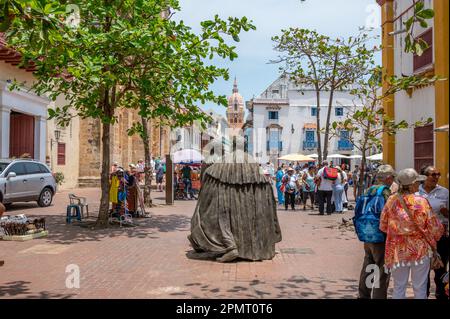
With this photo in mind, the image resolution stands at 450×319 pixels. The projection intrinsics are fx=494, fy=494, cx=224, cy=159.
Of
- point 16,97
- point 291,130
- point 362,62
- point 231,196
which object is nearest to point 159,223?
point 231,196

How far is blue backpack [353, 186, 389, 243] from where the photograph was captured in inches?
201

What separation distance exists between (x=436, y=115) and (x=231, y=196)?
7.64 m

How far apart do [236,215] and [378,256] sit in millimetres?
3136

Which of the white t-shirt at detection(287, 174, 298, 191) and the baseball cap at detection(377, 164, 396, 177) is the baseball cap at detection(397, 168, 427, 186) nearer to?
the baseball cap at detection(377, 164, 396, 177)

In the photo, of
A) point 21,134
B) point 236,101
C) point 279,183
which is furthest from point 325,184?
point 236,101

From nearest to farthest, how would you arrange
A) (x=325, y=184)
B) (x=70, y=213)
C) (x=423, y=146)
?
(x=70, y=213), (x=423, y=146), (x=325, y=184)

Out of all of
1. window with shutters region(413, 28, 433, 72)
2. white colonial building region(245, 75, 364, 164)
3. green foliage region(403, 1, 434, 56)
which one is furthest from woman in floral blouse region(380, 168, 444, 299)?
white colonial building region(245, 75, 364, 164)

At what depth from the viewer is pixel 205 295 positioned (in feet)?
19.2

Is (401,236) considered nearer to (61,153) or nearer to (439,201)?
(439,201)

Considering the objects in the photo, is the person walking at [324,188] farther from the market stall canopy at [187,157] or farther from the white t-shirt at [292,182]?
the market stall canopy at [187,157]

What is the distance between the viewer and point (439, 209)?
579cm

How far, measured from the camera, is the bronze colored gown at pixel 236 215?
7895 millimetres

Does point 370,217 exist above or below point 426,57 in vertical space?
below
